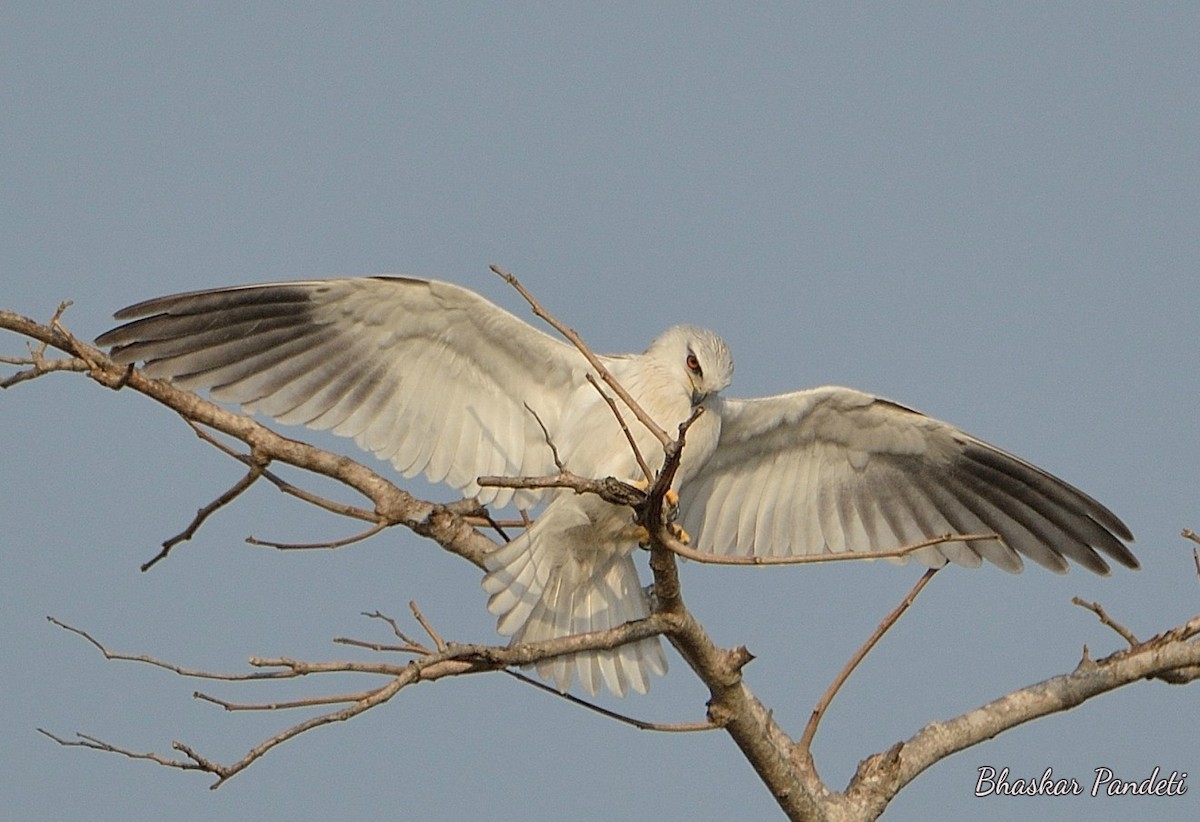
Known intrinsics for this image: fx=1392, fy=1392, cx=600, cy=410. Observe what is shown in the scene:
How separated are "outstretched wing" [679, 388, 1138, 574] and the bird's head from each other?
58cm

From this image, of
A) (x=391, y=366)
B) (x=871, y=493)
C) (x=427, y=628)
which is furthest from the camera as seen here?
(x=871, y=493)

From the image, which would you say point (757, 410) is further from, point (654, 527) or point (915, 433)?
point (654, 527)

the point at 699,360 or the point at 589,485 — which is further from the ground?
the point at 699,360

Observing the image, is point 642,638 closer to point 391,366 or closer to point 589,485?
point 589,485

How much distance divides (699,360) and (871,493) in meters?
1.68

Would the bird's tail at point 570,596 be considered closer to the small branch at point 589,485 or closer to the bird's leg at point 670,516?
the bird's leg at point 670,516

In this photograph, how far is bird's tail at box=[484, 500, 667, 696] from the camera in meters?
6.13

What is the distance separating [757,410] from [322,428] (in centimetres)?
215

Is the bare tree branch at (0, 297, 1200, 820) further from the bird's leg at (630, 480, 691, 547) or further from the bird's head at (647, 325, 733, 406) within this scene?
the bird's head at (647, 325, 733, 406)

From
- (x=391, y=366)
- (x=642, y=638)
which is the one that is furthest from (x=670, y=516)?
(x=391, y=366)

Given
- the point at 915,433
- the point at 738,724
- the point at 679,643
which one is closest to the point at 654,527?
the point at 679,643

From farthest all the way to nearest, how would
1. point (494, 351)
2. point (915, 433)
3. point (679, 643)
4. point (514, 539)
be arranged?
point (915, 433), point (494, 351), point (514, 539), point (679, 643)

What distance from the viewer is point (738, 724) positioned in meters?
4.95

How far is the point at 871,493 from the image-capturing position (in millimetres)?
7438
